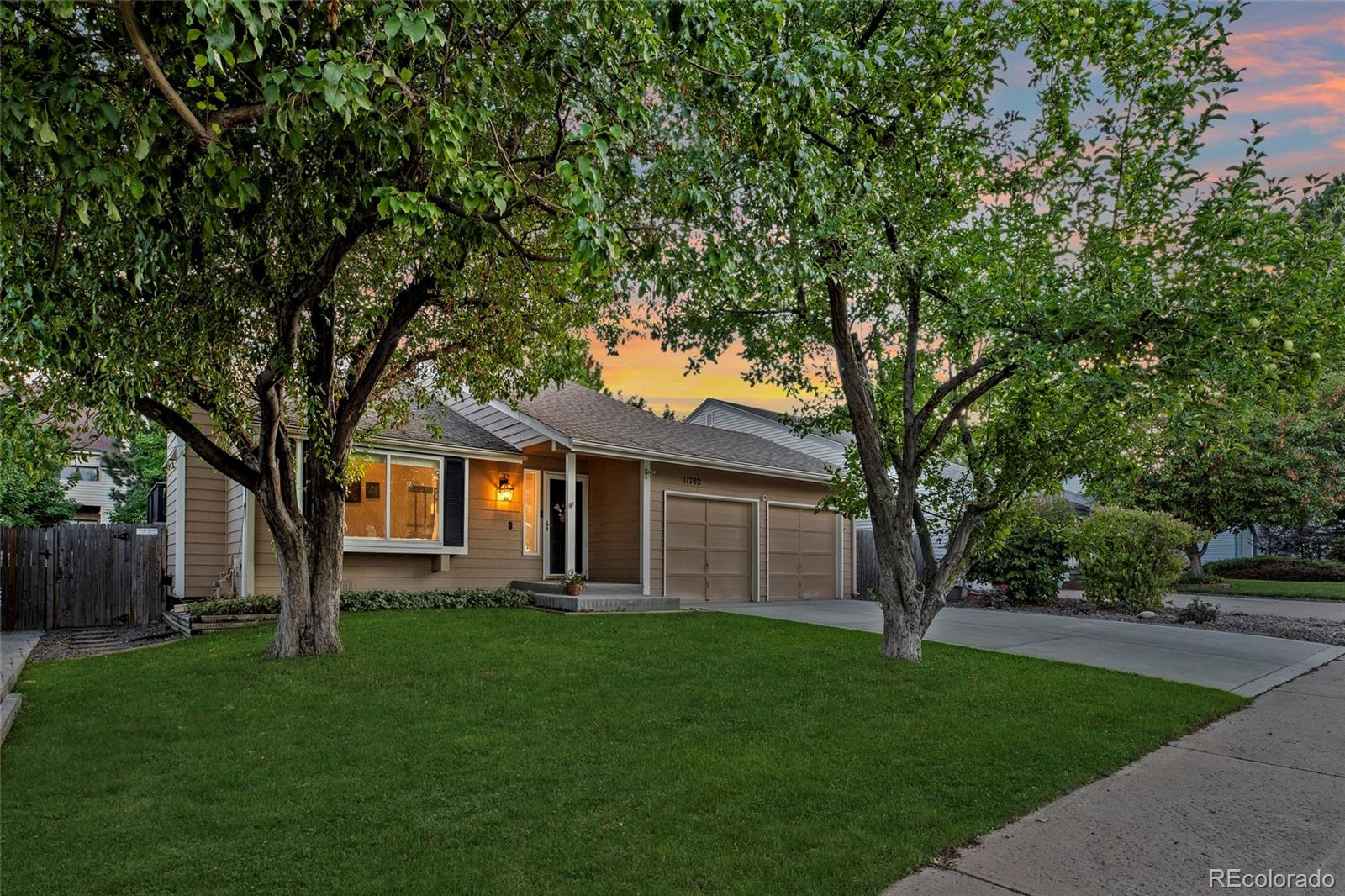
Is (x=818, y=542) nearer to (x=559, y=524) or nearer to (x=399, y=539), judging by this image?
(x=559, y=524)

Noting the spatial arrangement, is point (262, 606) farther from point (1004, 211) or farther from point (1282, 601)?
point (1282, 601)

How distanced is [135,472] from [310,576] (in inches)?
814

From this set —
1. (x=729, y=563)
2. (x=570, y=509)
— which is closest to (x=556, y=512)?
(x=570, y=509)

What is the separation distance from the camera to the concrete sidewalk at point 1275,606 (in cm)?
1309

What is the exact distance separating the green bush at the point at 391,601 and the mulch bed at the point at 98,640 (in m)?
0.58

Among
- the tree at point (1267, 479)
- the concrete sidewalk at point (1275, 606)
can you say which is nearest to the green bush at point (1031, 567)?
the concrete sidewalk at point (1275, 606)

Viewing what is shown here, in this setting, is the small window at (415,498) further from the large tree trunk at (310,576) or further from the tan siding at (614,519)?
the large tree trunk at (310,576)

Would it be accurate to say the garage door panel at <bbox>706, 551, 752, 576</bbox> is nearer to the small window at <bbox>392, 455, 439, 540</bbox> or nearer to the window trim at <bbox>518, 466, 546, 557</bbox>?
the window trim at <bbox>518, 466, 546, 557</bbox>

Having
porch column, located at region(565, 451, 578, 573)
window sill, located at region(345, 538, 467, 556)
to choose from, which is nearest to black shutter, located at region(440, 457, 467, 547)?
window sill, located at region(345, 538, 467, 556)

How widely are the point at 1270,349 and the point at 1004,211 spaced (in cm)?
268

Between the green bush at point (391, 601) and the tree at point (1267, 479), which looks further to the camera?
the tree at point (1267, 479)

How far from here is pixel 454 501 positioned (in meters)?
13.0

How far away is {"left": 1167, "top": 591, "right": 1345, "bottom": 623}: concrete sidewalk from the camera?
13.1m

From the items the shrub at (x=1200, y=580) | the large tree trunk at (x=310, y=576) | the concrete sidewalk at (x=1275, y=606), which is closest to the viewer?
the large tree trunk at (x=310, y=576)
